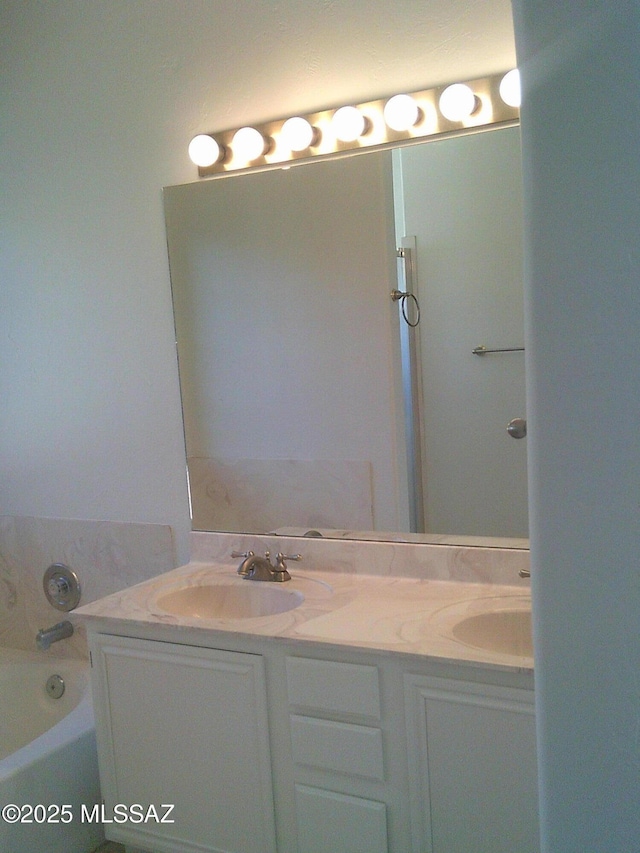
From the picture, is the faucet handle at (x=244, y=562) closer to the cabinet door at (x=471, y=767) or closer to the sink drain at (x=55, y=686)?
the cabinet door at (x=471, y=767)

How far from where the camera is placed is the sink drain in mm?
2561

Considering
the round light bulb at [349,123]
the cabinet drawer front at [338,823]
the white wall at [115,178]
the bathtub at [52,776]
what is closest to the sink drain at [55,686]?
the bathtub at [52,776]

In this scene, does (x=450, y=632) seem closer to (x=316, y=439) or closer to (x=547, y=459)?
(x=316, y=439)

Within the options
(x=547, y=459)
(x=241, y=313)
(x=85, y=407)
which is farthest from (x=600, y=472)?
(x=85, y=407)

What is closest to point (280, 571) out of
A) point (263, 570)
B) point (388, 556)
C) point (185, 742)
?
point (263, 570)

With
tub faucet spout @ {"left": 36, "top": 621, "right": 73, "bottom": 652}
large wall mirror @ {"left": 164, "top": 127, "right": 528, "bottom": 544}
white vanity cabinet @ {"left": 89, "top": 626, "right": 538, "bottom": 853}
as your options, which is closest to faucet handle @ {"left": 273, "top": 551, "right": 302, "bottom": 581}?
large wall mirror @ {"left": 164, "top": 127, "right": 528, "bottom": 544}

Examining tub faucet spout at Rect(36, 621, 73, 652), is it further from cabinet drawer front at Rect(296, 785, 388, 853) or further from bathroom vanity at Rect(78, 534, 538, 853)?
cabinet drawer front at Rect(296, 785, 388, 853)

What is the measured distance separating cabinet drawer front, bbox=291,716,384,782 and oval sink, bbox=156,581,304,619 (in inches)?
16.4

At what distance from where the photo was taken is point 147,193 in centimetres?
232

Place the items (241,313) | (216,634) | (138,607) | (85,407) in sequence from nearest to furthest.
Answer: (216,634) < (138,607) < (241,313) < (85,407)

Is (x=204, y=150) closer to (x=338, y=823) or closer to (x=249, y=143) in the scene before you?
(x=249, y=143)

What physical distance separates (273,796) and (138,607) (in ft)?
1.84

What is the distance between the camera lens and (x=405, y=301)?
1951 millimetres

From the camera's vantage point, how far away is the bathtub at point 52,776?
1.98m
